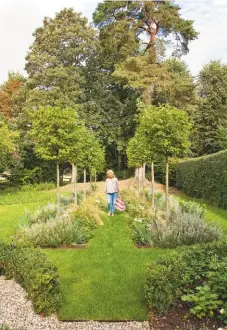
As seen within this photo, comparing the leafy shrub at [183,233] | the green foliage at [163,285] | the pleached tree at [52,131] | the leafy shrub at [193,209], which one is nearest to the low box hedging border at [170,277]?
the green foliage at [163,285]

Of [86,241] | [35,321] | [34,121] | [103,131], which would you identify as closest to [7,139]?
[103,131]

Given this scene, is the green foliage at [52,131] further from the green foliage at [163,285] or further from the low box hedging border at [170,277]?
the green foliage at [163,285]

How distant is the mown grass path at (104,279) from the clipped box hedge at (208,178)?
5.57 m

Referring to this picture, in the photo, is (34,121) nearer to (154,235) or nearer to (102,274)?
(154,235)

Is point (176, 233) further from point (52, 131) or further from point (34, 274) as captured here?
point (52, 131)

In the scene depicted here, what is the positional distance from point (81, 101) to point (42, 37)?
5.83 meters

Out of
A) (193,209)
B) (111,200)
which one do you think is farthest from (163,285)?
(111,200)

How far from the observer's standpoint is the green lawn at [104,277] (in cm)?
537

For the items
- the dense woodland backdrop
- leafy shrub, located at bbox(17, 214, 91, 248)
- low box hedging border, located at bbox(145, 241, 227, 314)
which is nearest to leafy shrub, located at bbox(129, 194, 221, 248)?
leafy shrub, located at bbox(17, 214, 91, 248)

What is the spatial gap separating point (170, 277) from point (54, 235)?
175 inches

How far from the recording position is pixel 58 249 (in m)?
8.95

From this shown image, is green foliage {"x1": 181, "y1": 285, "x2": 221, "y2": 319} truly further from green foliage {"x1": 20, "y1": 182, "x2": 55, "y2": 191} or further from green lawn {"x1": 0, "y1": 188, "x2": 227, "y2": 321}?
green foliage {"x1": 20, "y1": 182, "x2": 55, "y2": 191}

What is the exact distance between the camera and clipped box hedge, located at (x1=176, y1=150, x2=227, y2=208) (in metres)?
16.0

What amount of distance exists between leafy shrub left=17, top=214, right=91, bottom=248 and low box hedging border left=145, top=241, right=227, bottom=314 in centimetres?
381
